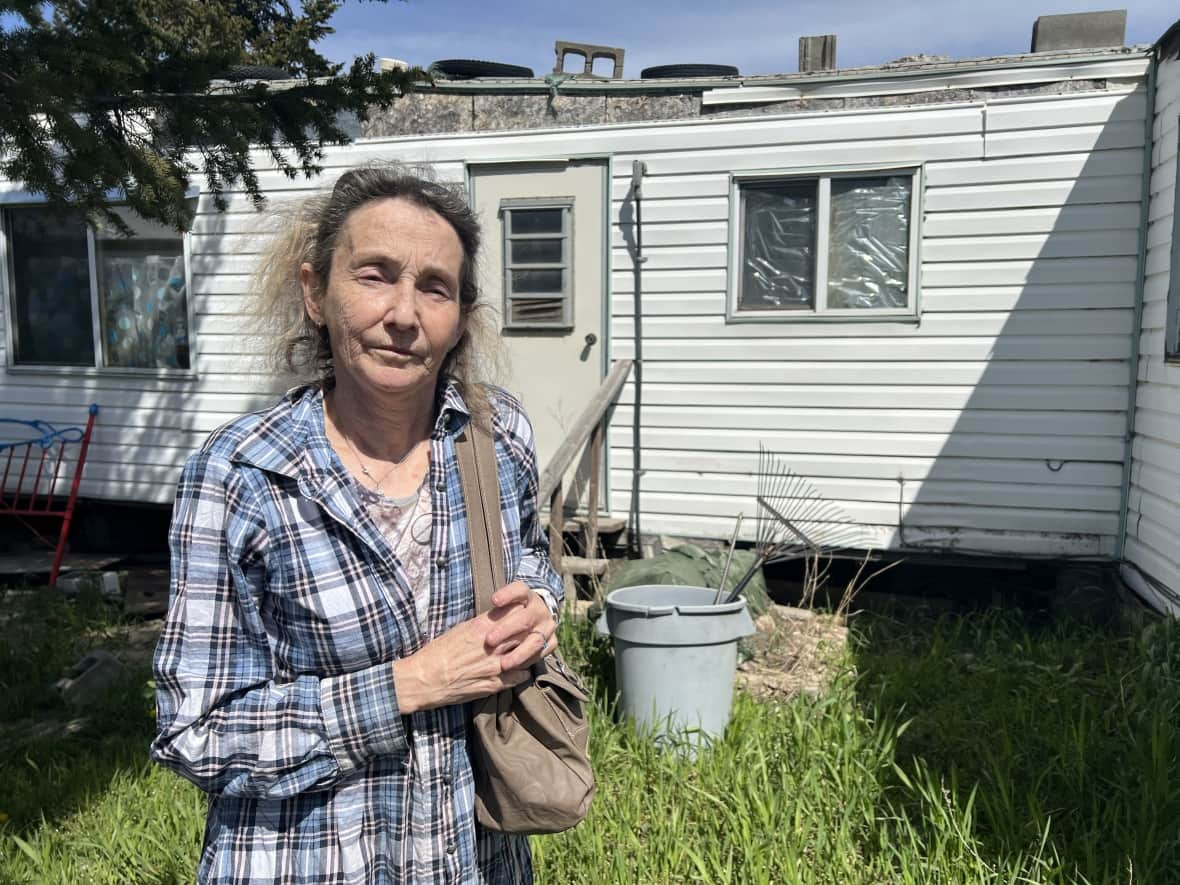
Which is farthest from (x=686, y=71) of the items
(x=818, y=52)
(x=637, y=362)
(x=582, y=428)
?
(x=582, y=428)

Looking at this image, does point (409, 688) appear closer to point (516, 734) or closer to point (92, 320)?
point (516, 734)

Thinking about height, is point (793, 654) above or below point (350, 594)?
below

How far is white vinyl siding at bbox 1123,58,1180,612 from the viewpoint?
14.6 feet

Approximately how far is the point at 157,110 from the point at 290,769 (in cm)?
286

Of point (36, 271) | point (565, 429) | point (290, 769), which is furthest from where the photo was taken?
point (36, 271)

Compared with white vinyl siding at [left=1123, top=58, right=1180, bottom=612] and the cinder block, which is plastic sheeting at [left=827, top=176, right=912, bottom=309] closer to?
white vinyl siding at [left=1123, top=58, right=1180, bottom=612]

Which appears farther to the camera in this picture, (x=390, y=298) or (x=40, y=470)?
(x=40, y=470)

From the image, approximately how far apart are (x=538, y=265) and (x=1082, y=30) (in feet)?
12.0

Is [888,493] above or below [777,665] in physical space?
above

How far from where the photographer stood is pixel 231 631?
126cm

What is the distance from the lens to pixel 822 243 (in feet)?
18.1

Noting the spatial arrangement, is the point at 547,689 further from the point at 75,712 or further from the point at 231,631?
the point at 75,712

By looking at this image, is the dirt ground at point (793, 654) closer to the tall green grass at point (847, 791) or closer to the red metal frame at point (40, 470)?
the tall green grass at point (847, 791)

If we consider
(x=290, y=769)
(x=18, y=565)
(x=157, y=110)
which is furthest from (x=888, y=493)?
(x=18, y=565)
